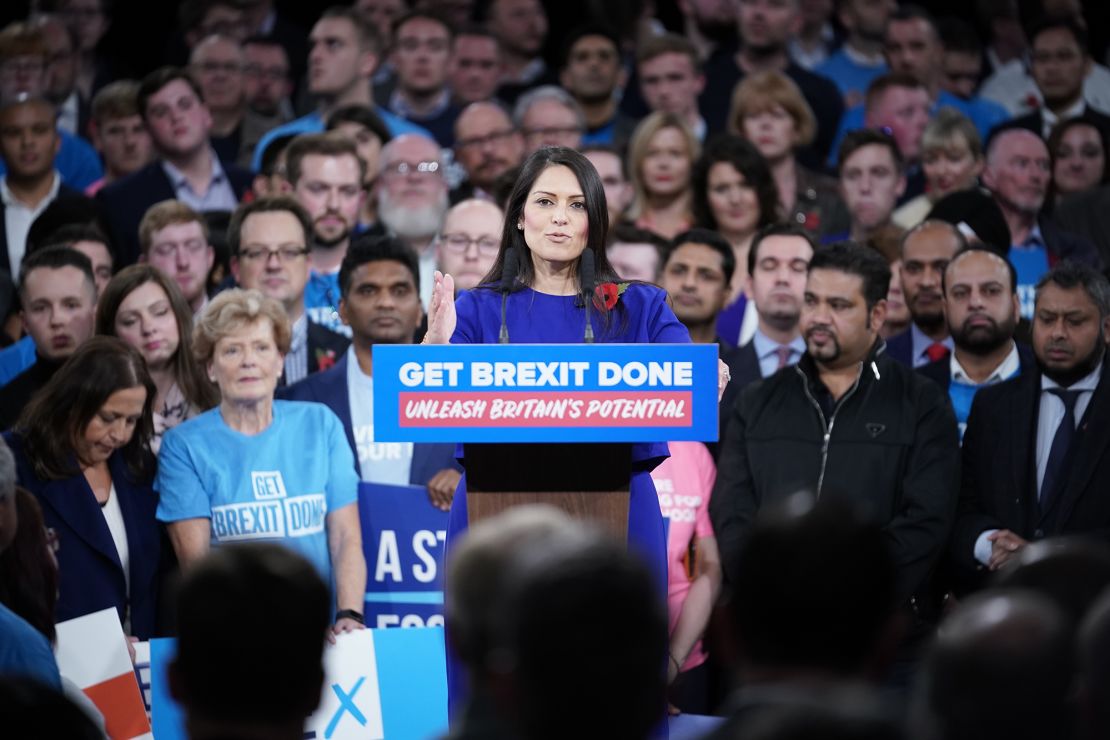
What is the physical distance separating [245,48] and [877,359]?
5.04m

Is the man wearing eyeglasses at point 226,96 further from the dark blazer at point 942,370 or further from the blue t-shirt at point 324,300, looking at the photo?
the dark blazer at point 942,370

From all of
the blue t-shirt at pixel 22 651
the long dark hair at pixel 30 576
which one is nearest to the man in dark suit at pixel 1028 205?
the long dark hair at pixel 30 576

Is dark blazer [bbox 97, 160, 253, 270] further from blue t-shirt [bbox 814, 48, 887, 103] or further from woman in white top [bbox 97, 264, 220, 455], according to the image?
blue t-shirt [bbox 814, 48, 887, 103]

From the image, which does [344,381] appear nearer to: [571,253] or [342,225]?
[342,225]

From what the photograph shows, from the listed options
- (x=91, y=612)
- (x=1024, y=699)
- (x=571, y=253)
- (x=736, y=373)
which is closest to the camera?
(x=1024, y=699)

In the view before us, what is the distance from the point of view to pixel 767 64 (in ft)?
30.9

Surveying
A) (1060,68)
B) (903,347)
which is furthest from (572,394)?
(1060,68)

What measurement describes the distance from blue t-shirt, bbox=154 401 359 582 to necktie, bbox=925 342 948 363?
7.73 feet

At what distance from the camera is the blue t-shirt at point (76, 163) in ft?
28.7

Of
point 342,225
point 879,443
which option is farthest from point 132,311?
point 879,443

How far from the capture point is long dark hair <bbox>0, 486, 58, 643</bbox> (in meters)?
4.19

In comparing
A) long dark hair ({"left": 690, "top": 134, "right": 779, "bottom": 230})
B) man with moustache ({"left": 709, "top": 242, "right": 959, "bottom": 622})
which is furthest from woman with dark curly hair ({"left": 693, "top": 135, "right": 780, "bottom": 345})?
man with moustache ({"left": 709, "top": 242, "right": 959, "bottom": 622})

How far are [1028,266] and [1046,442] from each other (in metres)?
1.97

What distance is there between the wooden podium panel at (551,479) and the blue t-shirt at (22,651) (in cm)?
99
